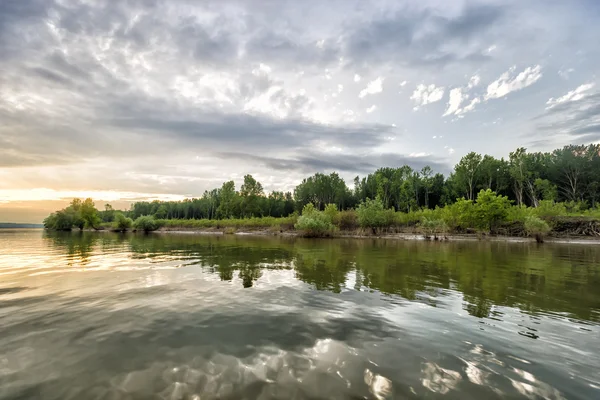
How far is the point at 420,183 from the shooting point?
396 ft

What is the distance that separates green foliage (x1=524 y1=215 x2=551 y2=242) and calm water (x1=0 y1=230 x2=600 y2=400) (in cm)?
4561

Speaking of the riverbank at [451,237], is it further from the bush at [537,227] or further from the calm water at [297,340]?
the calm water at [297,340]

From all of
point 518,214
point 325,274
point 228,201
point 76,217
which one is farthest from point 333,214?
point 76,217

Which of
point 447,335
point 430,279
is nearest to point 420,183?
point 430,279

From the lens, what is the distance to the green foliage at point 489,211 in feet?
193

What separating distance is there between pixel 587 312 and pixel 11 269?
3085cm

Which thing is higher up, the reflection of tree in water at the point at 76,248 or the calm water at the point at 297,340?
the calm water at the point at 297,340

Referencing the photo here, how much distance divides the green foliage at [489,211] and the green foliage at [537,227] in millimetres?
7440

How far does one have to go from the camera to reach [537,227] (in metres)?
50.6

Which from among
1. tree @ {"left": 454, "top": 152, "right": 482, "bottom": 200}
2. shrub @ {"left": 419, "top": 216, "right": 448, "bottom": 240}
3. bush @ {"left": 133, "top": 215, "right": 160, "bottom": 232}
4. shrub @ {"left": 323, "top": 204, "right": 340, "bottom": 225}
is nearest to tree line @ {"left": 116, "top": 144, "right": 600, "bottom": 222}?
tree @ {"left": 454, "top": 152, "right": 482, "bottom": 200}

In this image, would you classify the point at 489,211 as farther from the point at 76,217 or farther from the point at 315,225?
the point at 76,217

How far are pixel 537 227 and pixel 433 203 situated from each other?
75107 mm

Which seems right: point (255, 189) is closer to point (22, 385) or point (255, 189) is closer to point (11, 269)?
point (11, 269)

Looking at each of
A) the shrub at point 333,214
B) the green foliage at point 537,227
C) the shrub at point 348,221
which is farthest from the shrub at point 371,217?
the green foliage at point 537,227
